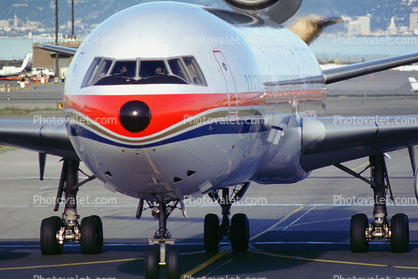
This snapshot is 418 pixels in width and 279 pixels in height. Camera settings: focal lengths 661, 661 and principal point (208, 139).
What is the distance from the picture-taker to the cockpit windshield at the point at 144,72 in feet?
28.7

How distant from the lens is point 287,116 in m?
12.4

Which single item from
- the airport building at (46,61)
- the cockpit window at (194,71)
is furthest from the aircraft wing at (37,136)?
the airport building at (46,61)

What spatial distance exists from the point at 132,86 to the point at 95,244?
21.7 feet

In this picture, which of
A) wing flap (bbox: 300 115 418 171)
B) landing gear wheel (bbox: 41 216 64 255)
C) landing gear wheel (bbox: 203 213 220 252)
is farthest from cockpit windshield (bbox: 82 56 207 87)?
landing gear wheel (bbox: 41 216 64 255)

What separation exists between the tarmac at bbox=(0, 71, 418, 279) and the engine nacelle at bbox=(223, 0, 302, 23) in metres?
5.88

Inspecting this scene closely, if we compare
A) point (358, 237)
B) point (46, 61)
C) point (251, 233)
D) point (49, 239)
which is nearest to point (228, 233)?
point (251, 233)

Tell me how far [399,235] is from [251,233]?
13.2 feet

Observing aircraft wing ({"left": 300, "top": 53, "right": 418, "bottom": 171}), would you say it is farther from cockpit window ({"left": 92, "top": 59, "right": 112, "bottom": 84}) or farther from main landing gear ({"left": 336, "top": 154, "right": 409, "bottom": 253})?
cockpit window ({"left": 92, "top": 59, "right": 112, "bottom": 84})

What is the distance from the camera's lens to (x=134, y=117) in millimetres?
8242

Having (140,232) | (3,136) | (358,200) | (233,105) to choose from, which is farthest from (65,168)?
(358,200)

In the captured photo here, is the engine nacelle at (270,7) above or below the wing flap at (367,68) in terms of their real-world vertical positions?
above

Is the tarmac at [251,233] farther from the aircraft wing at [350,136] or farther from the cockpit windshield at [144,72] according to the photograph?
the cockpit windshield at [144,72]

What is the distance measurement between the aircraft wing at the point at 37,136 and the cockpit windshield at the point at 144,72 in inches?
148

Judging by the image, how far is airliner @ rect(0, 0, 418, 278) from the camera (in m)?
8.56
